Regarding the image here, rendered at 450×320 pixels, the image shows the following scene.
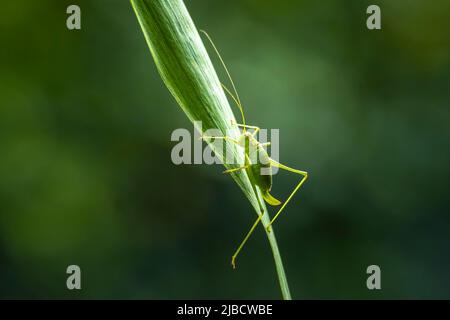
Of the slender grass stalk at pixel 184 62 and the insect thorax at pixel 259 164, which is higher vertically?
the slender grass stalk at pixel 184 62

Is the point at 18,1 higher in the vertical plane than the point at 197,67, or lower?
higher

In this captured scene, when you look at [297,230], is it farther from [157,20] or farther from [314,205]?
[157,20]

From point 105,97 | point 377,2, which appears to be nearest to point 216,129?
point 105,97

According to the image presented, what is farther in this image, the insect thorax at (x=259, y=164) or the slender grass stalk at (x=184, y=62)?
the insect thorax at (x=259, y=164)

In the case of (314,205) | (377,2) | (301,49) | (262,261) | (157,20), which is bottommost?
(262,261)

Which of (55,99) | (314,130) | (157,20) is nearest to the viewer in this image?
(157,20)

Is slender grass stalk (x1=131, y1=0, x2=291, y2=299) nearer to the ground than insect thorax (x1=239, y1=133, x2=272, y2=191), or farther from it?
farther from it

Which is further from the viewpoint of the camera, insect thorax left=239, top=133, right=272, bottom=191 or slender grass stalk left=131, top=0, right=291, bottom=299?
insect thorax left=239, top=133, right=272, bottom=191

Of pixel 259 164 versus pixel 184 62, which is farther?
pixel 259 164
